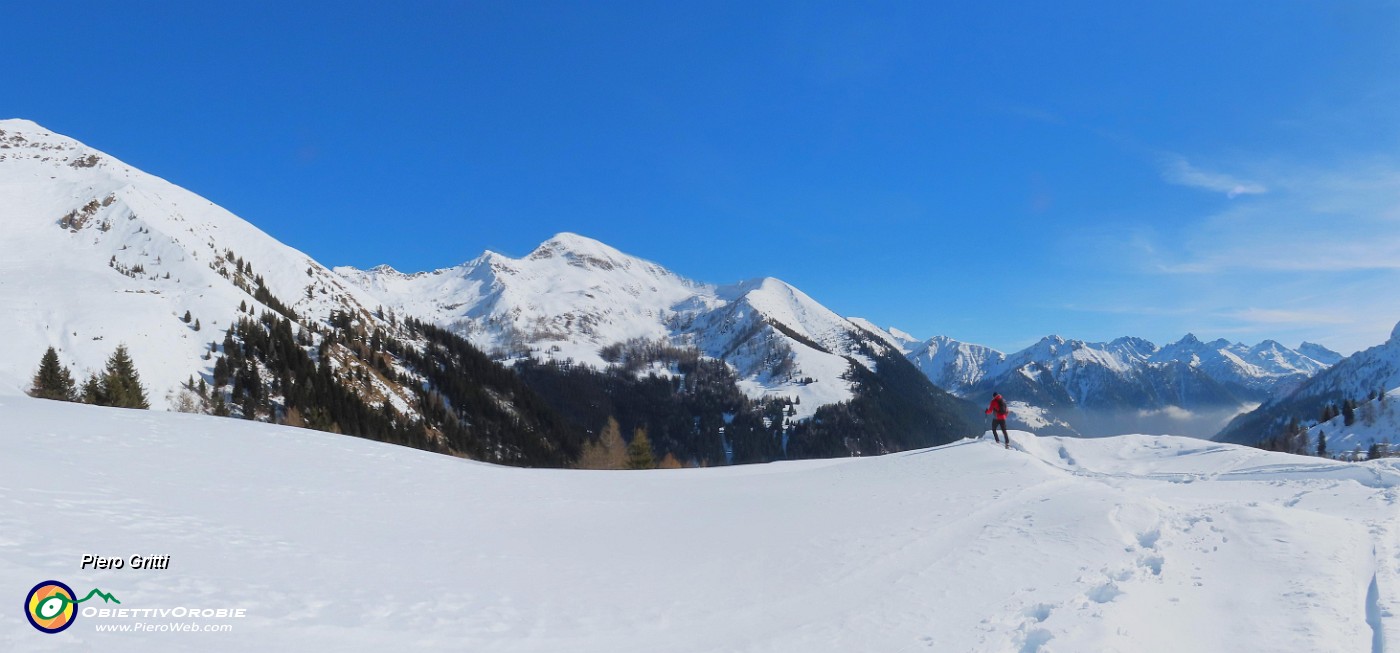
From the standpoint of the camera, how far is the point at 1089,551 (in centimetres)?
1102

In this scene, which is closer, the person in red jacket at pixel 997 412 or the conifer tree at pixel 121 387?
the person in red jacket at pixel 997 412

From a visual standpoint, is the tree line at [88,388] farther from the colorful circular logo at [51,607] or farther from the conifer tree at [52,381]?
the colorful circular logo at [51,607]

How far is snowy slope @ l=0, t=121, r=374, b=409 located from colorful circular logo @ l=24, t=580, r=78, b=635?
2583 inches

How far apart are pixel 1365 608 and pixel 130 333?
120 m

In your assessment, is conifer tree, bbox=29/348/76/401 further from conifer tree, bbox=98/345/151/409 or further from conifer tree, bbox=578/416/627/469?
conifer tree, bbox=578/416/627/469

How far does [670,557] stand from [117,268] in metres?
154

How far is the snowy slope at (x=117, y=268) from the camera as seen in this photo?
79938 millimetres

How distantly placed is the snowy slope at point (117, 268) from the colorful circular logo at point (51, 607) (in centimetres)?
6561

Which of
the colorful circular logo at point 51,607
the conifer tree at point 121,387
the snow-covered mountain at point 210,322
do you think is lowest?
the colorful circular logo at point 51,607

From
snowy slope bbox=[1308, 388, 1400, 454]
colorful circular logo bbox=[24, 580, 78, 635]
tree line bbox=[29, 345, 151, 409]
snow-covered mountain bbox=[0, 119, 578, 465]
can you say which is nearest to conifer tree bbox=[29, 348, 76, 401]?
tree line bbox=[29, 345, 151, 409]

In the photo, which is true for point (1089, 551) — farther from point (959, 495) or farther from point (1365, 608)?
point (959, 495)

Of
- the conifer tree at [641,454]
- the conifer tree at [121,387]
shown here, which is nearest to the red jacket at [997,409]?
the conifer tree at [641,454]

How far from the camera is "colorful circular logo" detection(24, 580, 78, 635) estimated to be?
19.9ft

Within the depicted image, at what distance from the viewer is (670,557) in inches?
451
